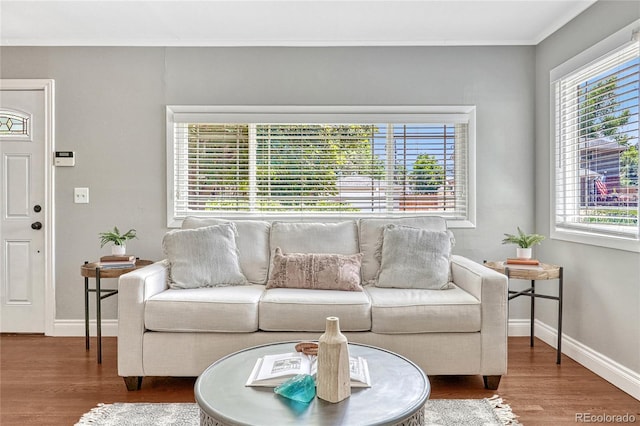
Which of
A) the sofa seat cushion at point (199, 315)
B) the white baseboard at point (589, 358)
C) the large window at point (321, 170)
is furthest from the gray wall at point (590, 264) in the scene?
the sofa seat cushion at point (199, 315)

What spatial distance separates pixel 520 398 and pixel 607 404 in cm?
44

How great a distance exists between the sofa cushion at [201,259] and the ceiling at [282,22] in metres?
1.52

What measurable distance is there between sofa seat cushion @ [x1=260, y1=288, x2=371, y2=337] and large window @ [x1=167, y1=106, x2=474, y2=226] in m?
1.17

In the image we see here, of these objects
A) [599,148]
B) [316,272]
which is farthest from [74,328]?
[599,148]

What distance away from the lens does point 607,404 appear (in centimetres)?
229

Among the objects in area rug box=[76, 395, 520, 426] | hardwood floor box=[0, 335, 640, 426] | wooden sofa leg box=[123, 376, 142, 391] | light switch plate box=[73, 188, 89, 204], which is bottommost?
hardwood floor box=[0, 335, 640, 426]

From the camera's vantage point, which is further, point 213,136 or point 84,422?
point 213,136

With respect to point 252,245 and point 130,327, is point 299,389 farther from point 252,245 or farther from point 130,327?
point 252,245

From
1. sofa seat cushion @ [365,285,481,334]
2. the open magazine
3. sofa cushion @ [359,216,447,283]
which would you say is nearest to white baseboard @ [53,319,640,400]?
sofa seat cushion @ [365,285,481,334]

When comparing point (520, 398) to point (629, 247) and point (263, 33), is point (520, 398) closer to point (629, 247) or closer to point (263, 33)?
point (629, 247)

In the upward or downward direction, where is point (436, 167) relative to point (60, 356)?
upward

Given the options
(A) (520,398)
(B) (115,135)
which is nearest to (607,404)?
(A) (520,398)

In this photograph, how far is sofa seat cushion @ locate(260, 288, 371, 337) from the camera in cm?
243

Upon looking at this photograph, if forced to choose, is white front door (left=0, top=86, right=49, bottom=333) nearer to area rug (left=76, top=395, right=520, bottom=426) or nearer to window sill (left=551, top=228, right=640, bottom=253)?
area rug (left=76, top=395, right=520, bottom=426)
